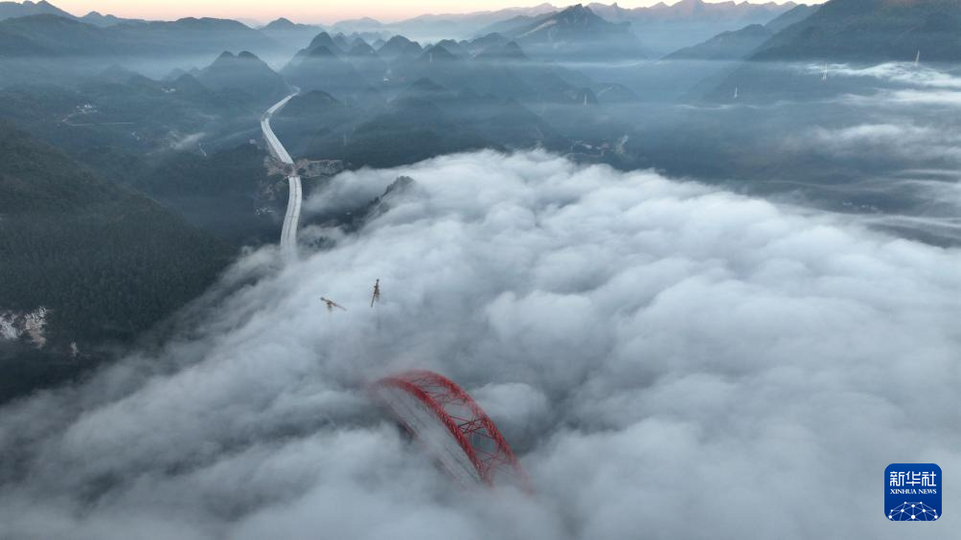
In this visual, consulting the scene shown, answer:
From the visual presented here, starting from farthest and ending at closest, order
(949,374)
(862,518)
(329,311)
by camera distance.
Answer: (329,311) < (949,374) < (862,518)

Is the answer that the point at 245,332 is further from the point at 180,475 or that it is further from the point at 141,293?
the point at 180,475

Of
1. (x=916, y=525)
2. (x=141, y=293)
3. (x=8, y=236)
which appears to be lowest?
(x=916, y=525)

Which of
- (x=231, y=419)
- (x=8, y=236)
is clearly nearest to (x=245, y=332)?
(x=231, y=419)

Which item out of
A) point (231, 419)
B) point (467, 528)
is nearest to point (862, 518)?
point (467, 528)

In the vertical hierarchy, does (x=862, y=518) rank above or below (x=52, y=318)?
below

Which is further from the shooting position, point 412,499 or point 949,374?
point 949,374

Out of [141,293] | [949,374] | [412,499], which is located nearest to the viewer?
[412,499]
